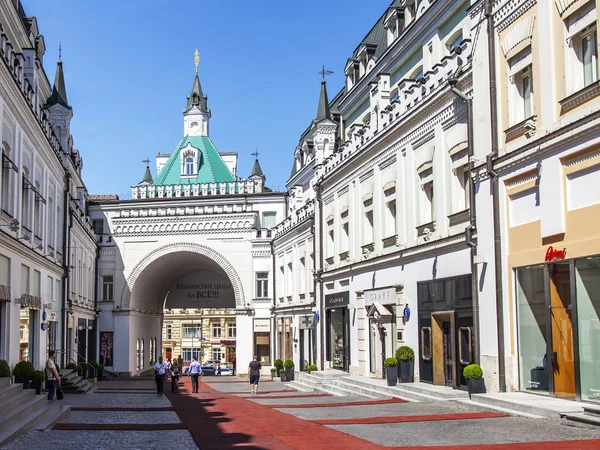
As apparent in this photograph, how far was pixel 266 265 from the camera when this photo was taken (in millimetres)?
45906

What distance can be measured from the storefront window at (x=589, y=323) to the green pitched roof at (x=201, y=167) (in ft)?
142

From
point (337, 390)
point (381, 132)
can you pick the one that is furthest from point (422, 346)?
point (381, 132)

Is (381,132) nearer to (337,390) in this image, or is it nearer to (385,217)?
(385,217)

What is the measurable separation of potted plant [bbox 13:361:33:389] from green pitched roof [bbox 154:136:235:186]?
35.8 metres

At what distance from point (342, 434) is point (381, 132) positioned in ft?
44.0

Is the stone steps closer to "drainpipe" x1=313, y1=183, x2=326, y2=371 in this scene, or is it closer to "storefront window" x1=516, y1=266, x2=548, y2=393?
"storefront window" x1=516, y1=266, x2=548, y2=393

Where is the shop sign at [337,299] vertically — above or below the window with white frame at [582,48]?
below

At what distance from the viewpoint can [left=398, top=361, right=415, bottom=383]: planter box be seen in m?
21.7

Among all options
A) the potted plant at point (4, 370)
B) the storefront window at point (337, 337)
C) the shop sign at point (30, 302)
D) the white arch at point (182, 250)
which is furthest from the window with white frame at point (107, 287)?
the potted plant at point (4, 370)

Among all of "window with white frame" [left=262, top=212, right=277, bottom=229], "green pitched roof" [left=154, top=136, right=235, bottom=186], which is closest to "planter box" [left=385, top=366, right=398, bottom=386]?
"window with white frame" [left=262, top=212, right=277, bottom=229]

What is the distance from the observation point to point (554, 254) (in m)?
14.6

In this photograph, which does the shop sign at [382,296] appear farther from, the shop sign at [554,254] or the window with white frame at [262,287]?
the window with white frame at [262,287]

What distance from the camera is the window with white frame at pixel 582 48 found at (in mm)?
13523

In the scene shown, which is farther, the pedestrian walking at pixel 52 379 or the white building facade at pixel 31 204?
the white building facade at pixel 31 204
